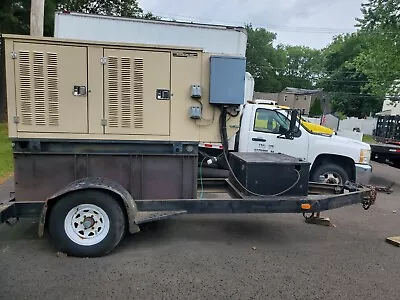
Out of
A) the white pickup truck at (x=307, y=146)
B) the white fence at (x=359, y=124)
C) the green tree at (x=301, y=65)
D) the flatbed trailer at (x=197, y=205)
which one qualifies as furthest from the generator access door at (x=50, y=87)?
the green tree at (x=301, y=65)

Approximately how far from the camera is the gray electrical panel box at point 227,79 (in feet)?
15.6

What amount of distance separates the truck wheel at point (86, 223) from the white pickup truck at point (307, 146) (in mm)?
3878

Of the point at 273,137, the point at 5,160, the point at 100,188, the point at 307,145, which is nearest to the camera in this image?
the point at 100,188

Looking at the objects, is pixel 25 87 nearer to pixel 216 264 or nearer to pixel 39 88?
pixel 39 88

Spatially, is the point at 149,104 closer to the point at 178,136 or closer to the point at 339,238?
the point at 178,136

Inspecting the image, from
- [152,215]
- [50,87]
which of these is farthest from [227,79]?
[50,87]

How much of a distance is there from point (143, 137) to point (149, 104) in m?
0.46

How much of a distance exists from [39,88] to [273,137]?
533 cm

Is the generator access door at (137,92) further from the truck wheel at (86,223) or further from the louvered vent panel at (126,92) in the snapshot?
the truck wheel at (86,223)

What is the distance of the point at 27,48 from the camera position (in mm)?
4496

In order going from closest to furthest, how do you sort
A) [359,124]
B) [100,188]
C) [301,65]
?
1. [100,188]
2. [359,124]
3. [301,65]

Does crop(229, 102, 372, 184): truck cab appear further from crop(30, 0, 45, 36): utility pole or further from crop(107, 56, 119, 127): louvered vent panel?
crop(30, 0, 45, 36): utility pole

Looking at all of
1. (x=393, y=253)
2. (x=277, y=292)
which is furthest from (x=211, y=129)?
(x=393, y=253)

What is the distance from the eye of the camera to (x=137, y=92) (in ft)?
15.8
